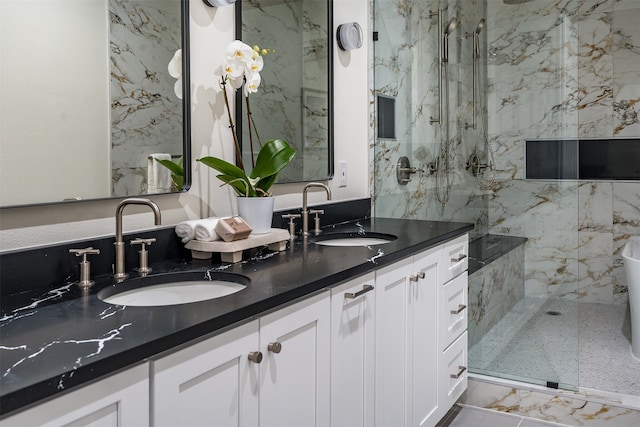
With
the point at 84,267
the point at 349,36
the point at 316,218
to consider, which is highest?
the point at 349,36

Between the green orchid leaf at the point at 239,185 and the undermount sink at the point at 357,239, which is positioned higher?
the green orchid leaf at the point at 239,185

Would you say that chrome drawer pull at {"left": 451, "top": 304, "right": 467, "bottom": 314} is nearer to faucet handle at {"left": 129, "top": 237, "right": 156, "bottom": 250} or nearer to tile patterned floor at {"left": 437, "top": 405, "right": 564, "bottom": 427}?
tile patterned floor at {"left": 437, "top": 405, "right": 564, "bottom": 427}

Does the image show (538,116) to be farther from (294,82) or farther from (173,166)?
(173,166)

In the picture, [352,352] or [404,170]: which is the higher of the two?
[404,170]

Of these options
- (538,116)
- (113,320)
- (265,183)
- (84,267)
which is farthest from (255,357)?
(538,116)

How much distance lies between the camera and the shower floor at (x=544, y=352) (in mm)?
2842

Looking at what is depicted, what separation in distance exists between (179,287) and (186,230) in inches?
10.5

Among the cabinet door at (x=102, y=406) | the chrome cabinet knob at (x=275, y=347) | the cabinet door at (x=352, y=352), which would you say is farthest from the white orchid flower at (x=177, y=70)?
the cabinet door at (x=102, y=406)

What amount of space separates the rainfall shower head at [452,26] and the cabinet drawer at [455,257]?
110 cm

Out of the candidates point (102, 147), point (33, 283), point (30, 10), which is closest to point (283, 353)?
point (33, 283)

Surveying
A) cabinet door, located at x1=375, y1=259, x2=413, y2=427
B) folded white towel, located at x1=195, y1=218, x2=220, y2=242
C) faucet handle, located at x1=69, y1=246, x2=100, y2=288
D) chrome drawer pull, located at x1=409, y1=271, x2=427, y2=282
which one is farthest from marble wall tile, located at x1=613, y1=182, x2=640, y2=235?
faucet handle, located at x1=69, y1=246, x2=100, y2=288

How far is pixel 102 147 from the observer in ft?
5.32

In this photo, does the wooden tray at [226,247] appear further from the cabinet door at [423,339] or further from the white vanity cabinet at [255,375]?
the cabinet door at [423,339]

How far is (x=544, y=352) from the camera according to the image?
2887 mm
